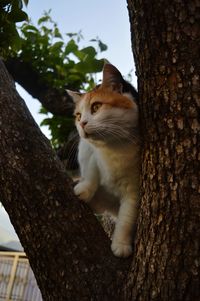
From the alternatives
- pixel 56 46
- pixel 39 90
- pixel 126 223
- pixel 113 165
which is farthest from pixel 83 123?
pixel 56 46

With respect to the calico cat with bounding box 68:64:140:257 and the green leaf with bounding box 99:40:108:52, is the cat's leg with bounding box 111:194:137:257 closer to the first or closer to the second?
the calico cat with bounding box 68:64:140:257

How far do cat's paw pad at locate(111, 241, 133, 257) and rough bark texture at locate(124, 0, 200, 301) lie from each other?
21cm

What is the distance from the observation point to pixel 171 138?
1.04 meters

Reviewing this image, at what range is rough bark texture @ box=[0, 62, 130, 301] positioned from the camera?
123cm

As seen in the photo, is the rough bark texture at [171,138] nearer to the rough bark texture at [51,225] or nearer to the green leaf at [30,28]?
the rough bark texture at [51,225]

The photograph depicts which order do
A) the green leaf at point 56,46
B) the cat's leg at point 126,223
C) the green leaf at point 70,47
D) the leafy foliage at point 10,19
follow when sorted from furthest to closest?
the green leaf at point 56,46 < the green leaf at point 70,47 < the leafy foliage at point 10,19 < the cat's leg at point 126,223

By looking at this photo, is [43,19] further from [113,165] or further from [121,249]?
[121,249]

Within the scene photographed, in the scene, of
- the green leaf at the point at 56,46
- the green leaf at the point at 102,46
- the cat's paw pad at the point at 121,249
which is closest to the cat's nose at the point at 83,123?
the cat's paw pad at the point at 121,249

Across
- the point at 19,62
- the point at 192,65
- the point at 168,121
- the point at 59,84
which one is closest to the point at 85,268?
the point at 168,121

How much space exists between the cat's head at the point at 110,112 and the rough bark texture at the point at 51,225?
0.76ft

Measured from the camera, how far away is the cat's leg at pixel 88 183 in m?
1.52

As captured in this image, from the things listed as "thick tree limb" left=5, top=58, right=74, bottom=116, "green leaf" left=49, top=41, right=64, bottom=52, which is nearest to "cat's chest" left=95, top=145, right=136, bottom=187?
"thick tree limb" left=5, top=58, right=74, bottom=116

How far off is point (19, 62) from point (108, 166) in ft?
5.70

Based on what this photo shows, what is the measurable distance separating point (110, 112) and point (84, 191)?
14.2 inches
